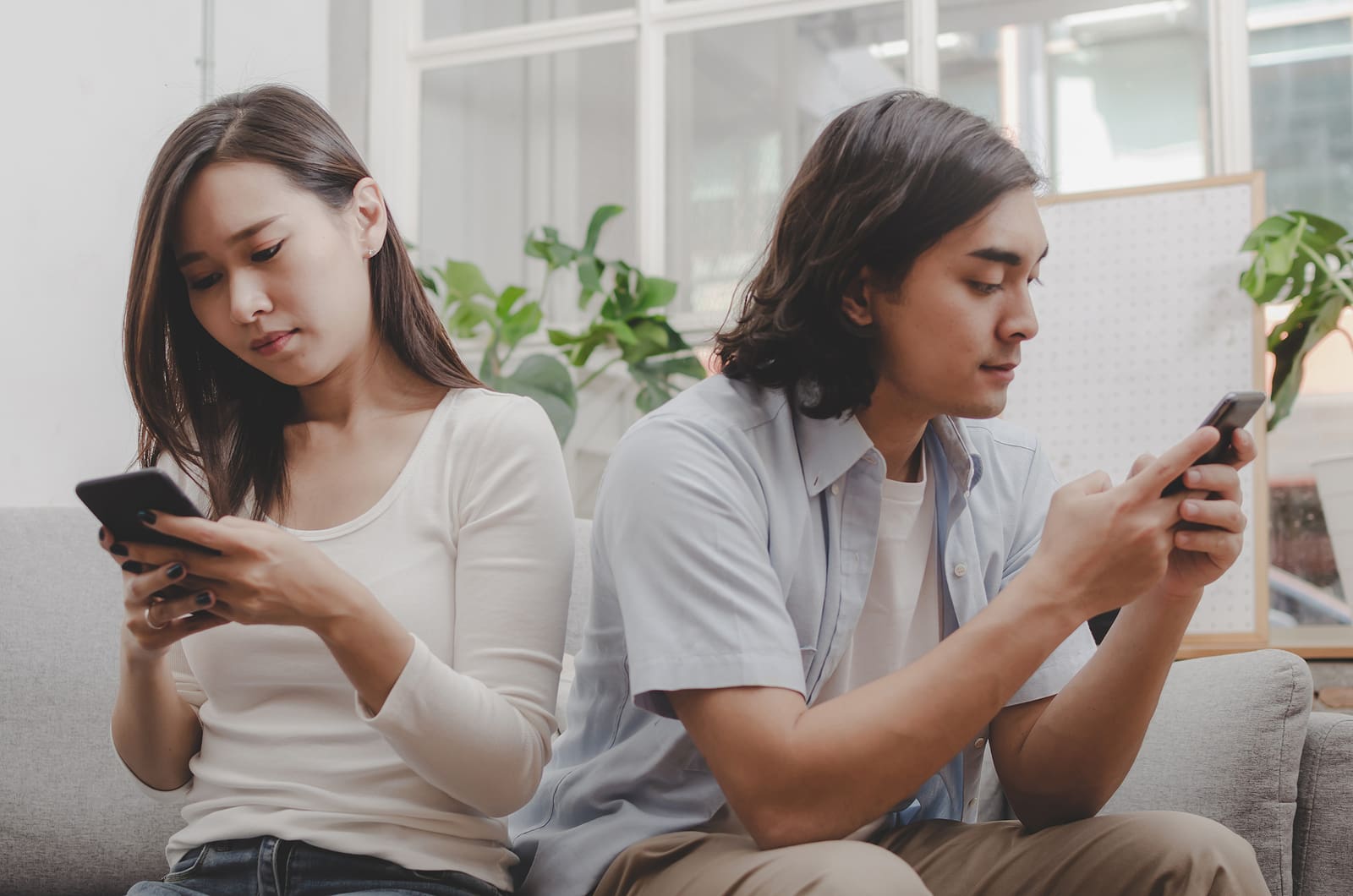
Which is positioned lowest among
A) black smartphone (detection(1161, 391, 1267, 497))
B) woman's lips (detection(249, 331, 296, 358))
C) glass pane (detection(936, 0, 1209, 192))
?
black smartphone (detection(1161, 391, 1267, 497))

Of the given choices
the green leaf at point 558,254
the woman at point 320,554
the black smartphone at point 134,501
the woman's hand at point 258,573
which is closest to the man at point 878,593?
the woman at point 320,554

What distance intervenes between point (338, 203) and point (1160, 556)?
0.79 metres

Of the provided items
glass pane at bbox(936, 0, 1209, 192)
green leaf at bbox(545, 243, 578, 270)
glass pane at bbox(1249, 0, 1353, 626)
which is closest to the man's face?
glass pane at bbox(1249, 0, 1353, 626)

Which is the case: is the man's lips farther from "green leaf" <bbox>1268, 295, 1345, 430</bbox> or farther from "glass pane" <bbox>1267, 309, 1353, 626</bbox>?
"glass pane" <bbox>1267, 309, 1353, 626</bbox>

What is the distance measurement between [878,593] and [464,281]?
198cm

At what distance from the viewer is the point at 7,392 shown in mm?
2223

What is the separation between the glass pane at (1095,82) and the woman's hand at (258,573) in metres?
2.04

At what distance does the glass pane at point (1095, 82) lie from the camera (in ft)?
8.63

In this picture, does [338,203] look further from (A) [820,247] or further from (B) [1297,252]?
(B) [1297,252]

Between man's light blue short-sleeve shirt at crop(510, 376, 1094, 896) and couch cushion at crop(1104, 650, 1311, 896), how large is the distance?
13 cm

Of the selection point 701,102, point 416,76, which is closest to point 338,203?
point 701,102

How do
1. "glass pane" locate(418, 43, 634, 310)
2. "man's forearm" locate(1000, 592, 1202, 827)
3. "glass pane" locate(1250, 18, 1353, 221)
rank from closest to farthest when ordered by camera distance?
"man's forearm" locate(1000, 592, 1202, 827)
"glass pane" locate(1250, 18, 1353, 221)
"glass pane" locate(418, 43, 634, 310)

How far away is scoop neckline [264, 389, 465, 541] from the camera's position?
1.12 m

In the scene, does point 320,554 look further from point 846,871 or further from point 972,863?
point 972,863
